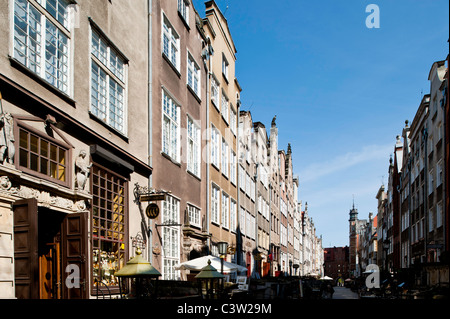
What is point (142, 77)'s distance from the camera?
15.8 m

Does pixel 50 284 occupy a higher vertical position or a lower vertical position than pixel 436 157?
lower

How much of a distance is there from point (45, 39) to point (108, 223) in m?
5.20

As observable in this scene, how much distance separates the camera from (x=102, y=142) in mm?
12297

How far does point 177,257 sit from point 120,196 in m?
5.67

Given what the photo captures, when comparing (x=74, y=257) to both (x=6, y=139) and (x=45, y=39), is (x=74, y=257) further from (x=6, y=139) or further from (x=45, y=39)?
(x=45, y=39)

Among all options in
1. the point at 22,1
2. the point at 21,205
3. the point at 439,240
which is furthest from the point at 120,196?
the point at 439,240

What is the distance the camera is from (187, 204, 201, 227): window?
66.9 ft

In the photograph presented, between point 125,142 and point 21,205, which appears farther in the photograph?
point 125,142

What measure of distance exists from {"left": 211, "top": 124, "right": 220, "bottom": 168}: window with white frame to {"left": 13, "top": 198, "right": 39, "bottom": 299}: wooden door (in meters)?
16.1

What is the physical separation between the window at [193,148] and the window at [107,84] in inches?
261

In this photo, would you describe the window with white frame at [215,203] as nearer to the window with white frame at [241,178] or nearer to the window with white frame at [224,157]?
the window with white frame at [224,157]

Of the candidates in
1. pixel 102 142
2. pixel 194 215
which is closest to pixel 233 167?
pixel 194 215

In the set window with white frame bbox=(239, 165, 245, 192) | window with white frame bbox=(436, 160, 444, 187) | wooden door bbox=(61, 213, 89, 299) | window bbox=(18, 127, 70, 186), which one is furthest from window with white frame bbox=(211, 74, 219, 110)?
wooden door bbox=(61, 213, 89, 299)

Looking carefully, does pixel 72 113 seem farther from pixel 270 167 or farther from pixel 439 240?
pixel 270 167
